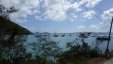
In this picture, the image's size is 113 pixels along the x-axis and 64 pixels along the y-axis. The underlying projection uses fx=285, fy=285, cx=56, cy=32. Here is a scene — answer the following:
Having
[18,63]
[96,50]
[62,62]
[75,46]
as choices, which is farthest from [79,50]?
[18,63]

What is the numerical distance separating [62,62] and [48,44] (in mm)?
2254

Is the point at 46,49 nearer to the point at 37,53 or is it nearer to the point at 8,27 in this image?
the point at 37,53

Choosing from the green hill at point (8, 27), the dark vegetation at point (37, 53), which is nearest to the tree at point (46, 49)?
the dark vegetation at point (37, 53)

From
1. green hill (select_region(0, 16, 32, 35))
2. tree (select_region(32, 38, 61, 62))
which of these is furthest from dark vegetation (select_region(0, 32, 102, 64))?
green hill (select_region(0, 16, 32, 35))

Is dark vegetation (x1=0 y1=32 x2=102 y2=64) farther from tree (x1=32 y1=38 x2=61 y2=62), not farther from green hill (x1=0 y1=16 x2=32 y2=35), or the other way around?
green hill (x1=0 y1=16 x2=32 y2=35)

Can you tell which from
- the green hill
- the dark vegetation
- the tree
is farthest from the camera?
the tree

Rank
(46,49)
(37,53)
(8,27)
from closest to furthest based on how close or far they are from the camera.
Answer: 1. (8,27)
2. (37,53)
3. (46,49)

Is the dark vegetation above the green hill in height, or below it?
below

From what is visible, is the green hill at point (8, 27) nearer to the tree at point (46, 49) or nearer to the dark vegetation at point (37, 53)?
the dark vegetation at point (37, 53)

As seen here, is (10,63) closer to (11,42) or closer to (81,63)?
(11,42)

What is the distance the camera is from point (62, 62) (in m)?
21.0

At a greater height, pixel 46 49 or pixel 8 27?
pixel 8 27

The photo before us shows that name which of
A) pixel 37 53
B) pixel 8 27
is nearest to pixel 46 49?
pixel 37 53

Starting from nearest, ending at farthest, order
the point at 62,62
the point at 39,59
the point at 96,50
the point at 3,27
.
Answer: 1. the point at 3,27
2. the point at 39,59
3. the point at 62,62
4. the point at 96,50
